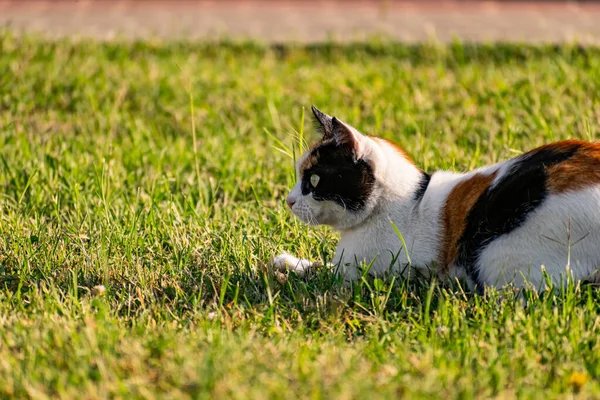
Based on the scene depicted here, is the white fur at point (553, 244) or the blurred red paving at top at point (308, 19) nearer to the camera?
the white fur at point (553, 244)

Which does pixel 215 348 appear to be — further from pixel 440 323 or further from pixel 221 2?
pixel 221 2

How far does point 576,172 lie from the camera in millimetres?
3004

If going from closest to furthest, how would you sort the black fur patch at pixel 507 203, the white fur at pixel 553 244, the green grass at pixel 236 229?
the green grass at pixel 236 229, the white fur at pixel 553 244, the black fur patch at pixel 507 203

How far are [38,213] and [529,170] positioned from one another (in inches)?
95.6

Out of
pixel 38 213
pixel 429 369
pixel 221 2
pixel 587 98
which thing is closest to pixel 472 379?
pixel 429 369

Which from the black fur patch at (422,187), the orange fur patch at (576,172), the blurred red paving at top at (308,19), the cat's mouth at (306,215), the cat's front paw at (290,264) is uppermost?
the blurred red paving at top at (308,19)

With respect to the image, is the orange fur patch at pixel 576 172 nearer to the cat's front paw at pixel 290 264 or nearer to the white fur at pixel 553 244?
the white fur at pixel 553 244

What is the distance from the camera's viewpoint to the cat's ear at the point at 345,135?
129 inches

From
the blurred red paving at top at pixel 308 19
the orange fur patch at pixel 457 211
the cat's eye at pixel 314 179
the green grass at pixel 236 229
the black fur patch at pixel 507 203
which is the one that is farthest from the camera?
the blurred red paving at top at pixel 308 19

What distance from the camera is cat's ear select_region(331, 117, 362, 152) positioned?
10.8 feet

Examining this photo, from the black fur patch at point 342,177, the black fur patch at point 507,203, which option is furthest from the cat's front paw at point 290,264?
the black fur patch at point 507,203

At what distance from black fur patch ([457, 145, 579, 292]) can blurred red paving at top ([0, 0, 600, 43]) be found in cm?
392

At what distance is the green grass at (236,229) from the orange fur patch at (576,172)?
14.9 inches

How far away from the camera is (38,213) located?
4.27 m
